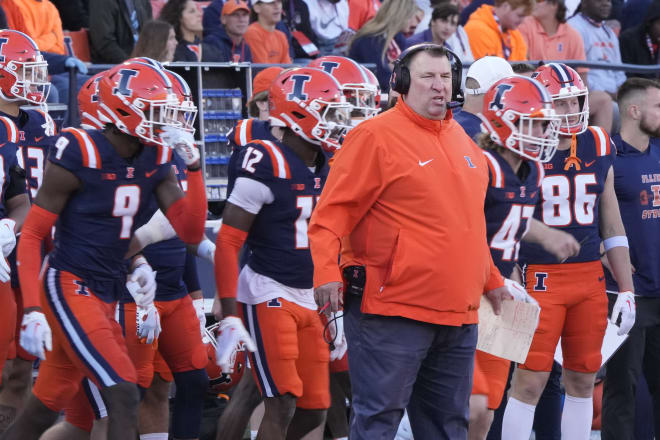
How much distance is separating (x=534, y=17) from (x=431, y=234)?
19.7ft

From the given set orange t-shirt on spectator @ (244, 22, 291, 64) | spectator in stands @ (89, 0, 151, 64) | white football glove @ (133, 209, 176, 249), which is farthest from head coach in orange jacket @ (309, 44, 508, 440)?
orange t-shirt on spectator @ (244, 22, 291, 64)

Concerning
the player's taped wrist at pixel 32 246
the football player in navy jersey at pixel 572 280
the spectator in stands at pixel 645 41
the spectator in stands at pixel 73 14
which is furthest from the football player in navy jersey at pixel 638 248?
the spectator in stands at pixel 73 14

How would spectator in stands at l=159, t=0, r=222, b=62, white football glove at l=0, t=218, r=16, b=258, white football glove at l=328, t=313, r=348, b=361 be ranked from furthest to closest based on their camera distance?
spectator in stands at l=159, t=0, r=222, b=62 < white football glove at l=328, t=313, r=348, b=361 < white football glove at l=0, t=218, r=16, b=258

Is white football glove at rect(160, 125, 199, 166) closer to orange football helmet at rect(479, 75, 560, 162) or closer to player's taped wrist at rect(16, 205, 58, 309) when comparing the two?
player's taped wrist at rect(16, 205, 58, 309)

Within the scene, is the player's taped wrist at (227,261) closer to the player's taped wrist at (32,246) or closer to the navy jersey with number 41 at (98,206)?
the navy jersey with number 41 at (98,206)

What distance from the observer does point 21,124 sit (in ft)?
20.0

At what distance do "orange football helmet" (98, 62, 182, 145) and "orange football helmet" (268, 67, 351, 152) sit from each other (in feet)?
2.19

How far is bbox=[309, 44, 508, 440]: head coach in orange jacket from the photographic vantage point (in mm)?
4055

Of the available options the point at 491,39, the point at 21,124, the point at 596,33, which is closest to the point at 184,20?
the point at 491,39

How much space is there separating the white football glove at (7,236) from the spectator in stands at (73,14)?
3.84 metres

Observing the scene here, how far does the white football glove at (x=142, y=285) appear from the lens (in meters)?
4.91

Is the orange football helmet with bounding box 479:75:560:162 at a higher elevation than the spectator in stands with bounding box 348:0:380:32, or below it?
below

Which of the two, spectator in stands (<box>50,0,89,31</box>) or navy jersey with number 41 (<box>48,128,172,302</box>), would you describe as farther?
spectator in stands (<box>50,0,89,31</box>)

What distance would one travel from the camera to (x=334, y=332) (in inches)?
213
